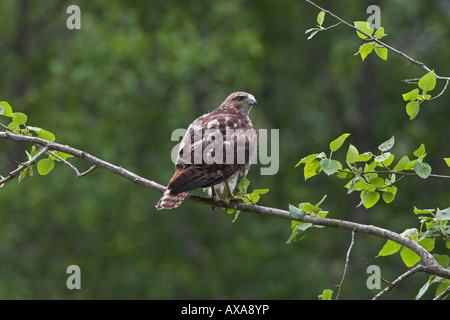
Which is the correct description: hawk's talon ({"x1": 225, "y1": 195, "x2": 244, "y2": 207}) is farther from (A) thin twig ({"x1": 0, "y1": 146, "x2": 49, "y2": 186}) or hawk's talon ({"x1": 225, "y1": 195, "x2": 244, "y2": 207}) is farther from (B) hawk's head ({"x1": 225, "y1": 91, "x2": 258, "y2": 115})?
(B) hawk's head ({"x1": 225, "y1": 91, "x2": 258, "y2": 115})

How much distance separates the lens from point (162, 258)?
1466cm

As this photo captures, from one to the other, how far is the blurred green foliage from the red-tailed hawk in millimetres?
7286

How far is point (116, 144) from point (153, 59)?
178 cm

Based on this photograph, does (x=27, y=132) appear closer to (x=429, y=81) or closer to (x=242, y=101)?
(x=429, y=81)

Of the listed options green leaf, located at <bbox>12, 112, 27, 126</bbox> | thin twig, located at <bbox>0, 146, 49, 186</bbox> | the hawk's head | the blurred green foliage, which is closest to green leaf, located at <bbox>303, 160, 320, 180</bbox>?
thin twig, located at <bbox>0, 146, 49, 186</bbox>

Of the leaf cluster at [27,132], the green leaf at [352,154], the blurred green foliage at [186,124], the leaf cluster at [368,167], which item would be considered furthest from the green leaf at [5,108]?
the blurred green foliage at [186,124]

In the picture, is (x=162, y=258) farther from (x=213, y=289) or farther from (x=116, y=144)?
(x=116, y=144)

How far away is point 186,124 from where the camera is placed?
527 inches

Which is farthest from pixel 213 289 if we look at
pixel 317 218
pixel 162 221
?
pixel 317 218

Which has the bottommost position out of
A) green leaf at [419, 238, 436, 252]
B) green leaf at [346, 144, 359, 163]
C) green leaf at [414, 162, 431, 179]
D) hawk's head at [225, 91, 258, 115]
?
green leaf at [419, 238, 436, 252]

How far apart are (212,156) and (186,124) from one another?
324 inches

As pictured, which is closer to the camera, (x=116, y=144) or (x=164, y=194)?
(x=164, y=194)

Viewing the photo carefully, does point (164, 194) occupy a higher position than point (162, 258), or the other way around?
point (162, 258)

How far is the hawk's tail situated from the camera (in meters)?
4.66
